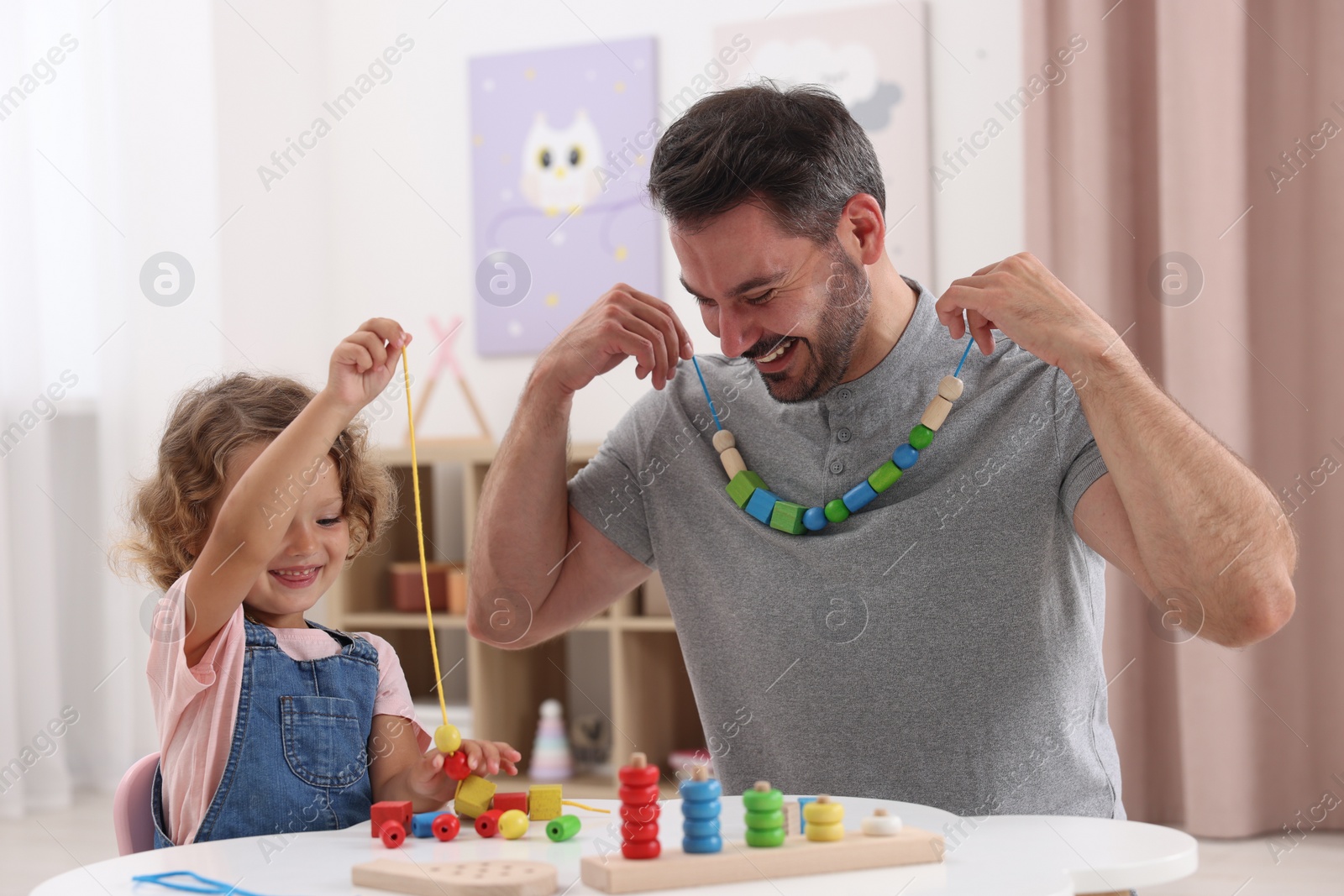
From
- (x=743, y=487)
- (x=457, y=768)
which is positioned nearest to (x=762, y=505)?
(x=743, y=487)

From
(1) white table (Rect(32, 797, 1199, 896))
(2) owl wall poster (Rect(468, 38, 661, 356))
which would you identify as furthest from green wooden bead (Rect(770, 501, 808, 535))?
(2) owl wall poster (Rect(468, 38, 661, 356))

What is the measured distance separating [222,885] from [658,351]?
76cm

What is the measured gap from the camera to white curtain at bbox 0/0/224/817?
10.7 feet

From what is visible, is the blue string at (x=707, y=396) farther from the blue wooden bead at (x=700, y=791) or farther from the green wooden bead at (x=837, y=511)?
the blue wooden bead at (x=700, y=791)

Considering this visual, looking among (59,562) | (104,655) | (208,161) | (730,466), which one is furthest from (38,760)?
(730,466)

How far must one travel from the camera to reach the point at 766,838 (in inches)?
36.6

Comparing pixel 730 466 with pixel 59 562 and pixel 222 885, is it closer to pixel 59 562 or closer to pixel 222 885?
pixel 222 885

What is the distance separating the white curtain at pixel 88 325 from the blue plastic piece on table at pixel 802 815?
8.88ft

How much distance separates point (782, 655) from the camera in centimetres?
Result: 140

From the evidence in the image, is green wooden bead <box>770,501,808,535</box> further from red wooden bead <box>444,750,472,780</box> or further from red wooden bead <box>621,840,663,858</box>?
red wooden bead <box>621,840,663,858</box>

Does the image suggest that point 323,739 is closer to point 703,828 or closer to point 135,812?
point 135,812

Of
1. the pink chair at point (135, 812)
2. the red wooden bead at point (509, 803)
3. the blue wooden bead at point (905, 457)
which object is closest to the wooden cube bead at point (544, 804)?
the red wooden bead at point (509, 803)

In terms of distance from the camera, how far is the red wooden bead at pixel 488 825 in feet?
3.48

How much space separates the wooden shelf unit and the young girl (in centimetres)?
160
